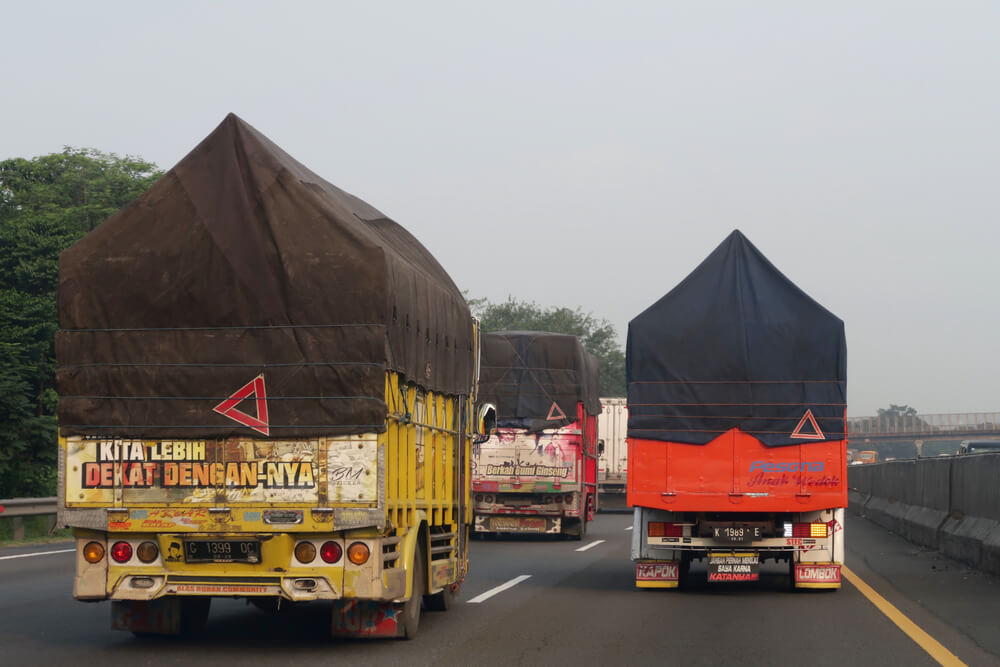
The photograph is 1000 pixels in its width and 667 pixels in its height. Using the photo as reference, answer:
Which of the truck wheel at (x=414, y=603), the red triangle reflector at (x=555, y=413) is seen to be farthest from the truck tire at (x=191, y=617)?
the red triangle reflector at (x=555, y=413)

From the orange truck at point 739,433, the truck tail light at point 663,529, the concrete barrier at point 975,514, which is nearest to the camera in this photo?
the orange truck at point 739,433

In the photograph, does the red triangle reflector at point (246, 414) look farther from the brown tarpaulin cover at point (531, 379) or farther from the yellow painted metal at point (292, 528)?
the brown tarpaulin cover at point (531, 379)

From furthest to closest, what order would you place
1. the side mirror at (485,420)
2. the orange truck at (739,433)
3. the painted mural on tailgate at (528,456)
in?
the painted mural on tailgate at (528,456) → the orange truck at (739,433) → the side mirror at (485,420)

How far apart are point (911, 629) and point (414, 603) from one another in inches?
175

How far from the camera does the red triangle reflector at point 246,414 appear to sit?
9.82 meters

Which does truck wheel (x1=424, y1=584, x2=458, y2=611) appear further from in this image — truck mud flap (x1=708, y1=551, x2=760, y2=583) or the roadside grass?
the roadside grass

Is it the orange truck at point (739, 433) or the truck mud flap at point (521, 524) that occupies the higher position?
the orange truck at point (739, 433)

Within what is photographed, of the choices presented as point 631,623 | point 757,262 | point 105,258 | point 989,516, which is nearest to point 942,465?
point 989,516

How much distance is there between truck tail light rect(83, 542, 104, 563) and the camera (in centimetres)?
975

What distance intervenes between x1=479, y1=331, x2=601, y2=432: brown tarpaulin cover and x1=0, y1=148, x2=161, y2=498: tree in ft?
27.7

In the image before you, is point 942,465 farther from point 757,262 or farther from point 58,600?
point 58,600

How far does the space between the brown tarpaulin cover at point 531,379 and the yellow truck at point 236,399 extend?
15901 millimetres

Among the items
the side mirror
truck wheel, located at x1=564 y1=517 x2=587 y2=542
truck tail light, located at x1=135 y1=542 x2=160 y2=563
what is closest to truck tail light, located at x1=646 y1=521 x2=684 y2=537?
the side mirror

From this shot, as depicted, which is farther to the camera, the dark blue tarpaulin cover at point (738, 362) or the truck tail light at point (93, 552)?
the dark blue tarpaulin cover at point (738, 362)
